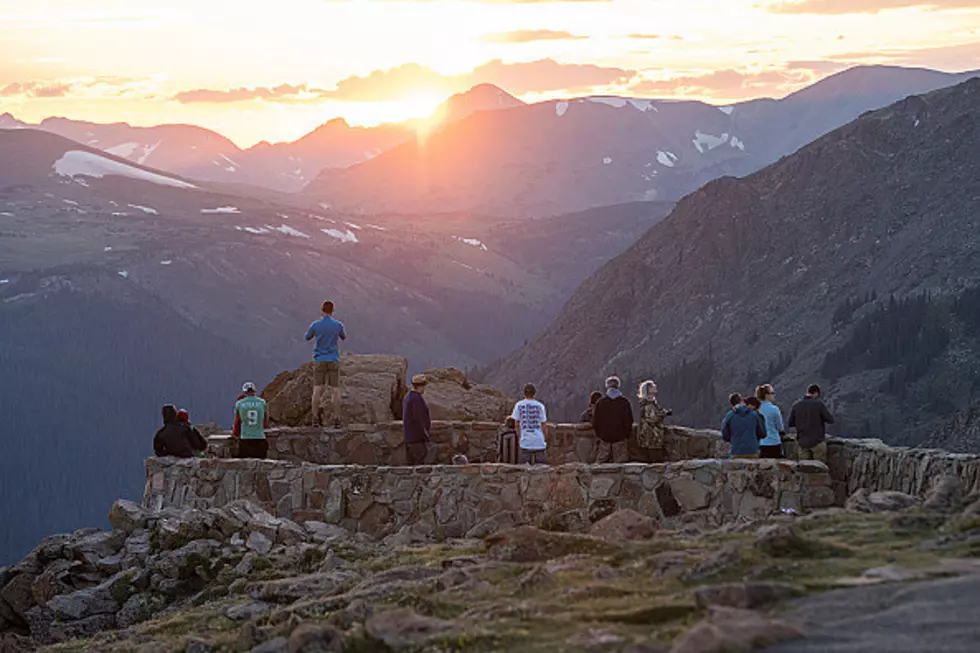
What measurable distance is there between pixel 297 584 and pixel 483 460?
10534mm

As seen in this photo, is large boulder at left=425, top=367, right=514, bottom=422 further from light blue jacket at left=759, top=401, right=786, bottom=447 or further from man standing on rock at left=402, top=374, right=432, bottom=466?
light blue jacket at left=759, top=401, right=786, bottom=447

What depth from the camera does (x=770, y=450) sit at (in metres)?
20.7

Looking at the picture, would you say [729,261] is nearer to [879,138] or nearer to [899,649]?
[879,138]

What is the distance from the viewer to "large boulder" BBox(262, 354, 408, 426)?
1046 inches

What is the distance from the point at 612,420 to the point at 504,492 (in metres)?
4.26

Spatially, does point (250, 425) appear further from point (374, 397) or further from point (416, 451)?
point (374, 397)

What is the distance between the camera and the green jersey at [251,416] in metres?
23.3

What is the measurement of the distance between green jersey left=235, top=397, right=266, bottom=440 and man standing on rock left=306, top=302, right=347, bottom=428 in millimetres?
1472

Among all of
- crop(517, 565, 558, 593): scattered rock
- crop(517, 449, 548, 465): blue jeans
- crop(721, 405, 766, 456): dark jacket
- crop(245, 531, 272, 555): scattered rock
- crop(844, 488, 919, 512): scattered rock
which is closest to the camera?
crop(517, 565, 558, 593): scattered rock

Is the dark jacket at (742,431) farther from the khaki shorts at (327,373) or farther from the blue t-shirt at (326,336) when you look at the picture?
the khaki shorts at (327,373)

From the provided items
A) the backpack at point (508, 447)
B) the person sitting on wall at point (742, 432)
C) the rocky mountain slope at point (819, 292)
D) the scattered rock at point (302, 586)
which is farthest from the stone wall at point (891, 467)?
the rocky mountain slope at point (819, 292)

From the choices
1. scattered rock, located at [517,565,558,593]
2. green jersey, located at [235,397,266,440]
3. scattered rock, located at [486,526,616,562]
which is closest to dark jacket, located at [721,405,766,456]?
scattered rock, located at [486,526,616,562]

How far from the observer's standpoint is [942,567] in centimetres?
1068

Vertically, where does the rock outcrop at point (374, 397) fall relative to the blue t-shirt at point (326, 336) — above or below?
below
